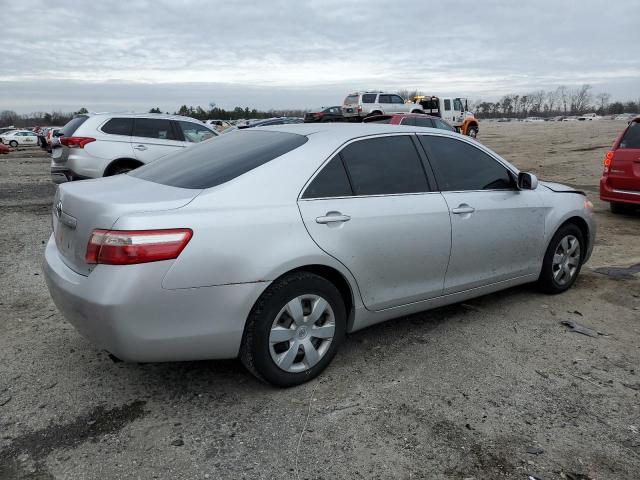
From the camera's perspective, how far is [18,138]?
44.2 meters

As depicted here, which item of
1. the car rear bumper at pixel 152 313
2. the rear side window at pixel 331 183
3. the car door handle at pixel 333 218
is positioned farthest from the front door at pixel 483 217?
the car rear bumper at pixel 152 313

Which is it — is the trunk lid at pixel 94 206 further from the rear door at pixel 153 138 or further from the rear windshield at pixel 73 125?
the rear windshield at pixel 73 125

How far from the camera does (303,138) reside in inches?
143

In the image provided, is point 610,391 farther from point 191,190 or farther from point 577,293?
point 191,190

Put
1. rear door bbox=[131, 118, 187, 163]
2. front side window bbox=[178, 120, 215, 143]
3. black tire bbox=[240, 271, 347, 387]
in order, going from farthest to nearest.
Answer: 1. front side window bbox=[178, 120, 215, 143]
2. rear door bbox=[131, 118, 187, 163]
3. black tire bbox=[240, 271, 347, 387]

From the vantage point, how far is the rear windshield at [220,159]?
330cm

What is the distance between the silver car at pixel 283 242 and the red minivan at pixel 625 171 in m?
4.71

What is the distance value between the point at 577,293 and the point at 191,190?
377 cm

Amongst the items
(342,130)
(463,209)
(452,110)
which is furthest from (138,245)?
(452,110)

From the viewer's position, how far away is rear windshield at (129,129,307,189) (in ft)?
10.8

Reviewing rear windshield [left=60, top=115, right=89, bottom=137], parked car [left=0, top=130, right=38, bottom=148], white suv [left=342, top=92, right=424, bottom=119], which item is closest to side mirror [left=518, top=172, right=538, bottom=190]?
rear windshield [left=60, top=115, right=89, bottom=137]

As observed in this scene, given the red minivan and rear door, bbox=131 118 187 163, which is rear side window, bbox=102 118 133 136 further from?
the red minivan

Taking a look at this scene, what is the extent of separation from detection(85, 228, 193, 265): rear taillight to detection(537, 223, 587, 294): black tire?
334cm

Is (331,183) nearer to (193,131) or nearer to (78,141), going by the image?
(78,141)
